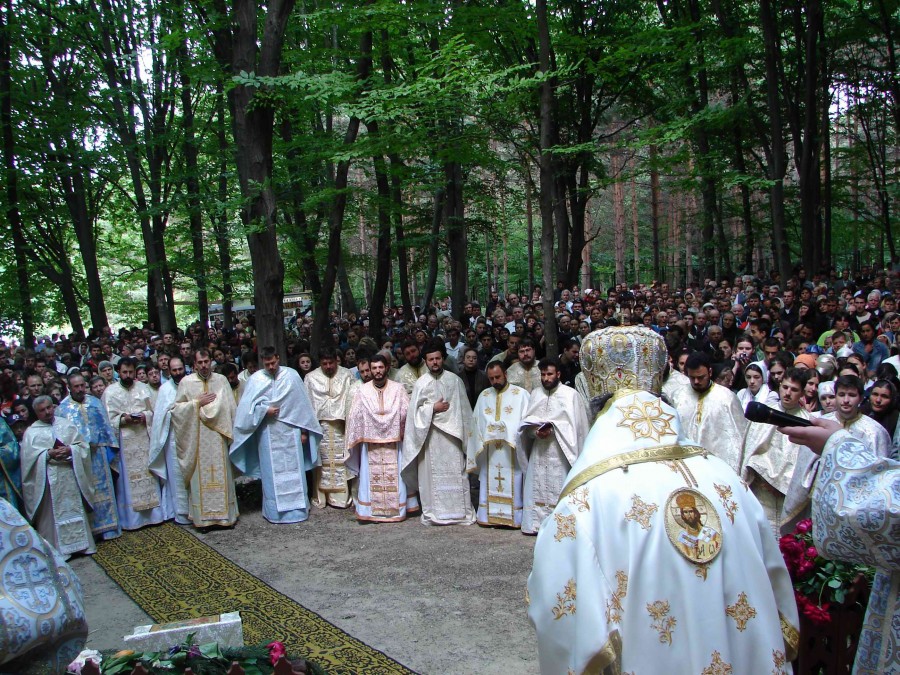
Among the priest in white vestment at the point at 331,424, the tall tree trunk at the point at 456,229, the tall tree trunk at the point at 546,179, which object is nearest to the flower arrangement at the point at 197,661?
the priest in white vestment at the point at 331,424

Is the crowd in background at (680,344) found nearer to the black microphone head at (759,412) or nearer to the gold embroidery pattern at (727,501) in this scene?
the gold embroidery pattern at (727,501)

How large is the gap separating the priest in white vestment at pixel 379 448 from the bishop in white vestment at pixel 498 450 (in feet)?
3.29

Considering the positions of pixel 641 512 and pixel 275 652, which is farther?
pixel 275 652

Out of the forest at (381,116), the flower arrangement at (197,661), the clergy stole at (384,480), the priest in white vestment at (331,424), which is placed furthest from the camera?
the forest at (381,116)

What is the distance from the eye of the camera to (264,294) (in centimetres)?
1092

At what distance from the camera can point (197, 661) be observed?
393 cm

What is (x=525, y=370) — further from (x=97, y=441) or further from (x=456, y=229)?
(x=456, y=229)

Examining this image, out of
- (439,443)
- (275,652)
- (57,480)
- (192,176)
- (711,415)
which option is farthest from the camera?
(192,176)

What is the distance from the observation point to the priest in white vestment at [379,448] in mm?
9328

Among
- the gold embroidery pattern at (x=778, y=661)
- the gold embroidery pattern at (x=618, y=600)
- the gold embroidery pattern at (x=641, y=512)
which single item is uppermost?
the gold embroidery pattern at (x=641, y=512)

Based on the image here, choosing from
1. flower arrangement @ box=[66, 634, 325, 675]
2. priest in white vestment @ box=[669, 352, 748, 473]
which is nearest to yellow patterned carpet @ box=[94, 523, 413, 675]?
flower arrangement @ box=[66, 634, 325, 675]

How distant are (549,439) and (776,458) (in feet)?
8.57

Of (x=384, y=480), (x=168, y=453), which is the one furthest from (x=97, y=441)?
(x=384, y=480)

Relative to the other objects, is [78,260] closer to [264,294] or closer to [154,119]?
[154,119]
